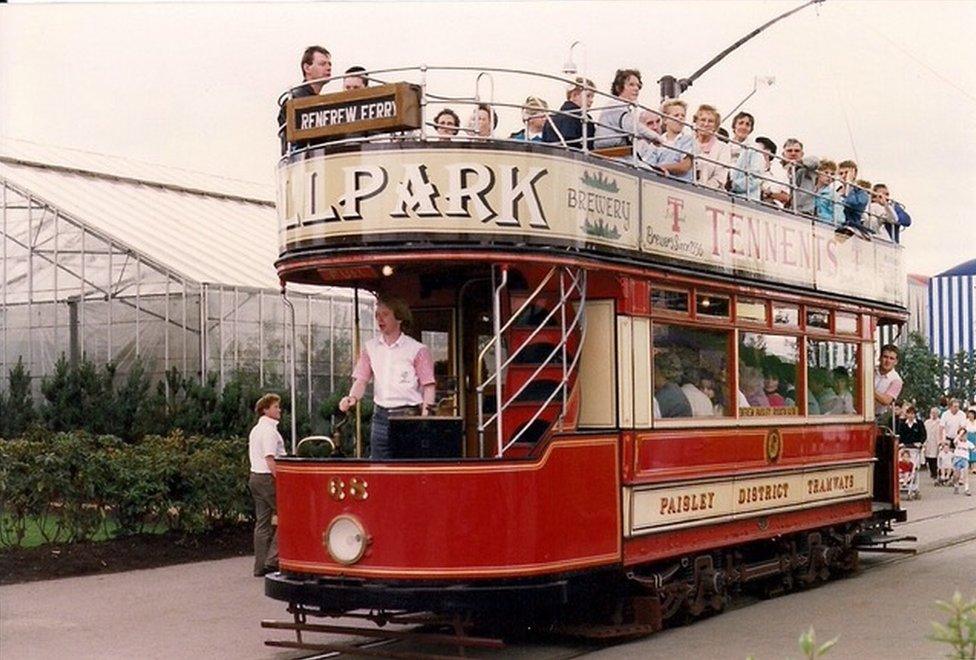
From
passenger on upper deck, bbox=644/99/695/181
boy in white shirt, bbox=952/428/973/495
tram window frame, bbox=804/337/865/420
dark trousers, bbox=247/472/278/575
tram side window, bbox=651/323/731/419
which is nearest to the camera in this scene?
tram side window, bbox=651/323/731/419

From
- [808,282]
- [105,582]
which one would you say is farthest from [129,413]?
[808,282]

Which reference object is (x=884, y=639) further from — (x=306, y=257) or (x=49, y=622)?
(x=49, y=622)

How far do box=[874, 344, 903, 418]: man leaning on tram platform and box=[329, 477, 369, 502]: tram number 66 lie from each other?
26.9ft

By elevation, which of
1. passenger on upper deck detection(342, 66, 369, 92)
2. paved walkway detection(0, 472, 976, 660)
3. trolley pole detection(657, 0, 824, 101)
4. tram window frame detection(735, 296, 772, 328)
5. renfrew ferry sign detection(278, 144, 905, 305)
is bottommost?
paved walkway detection(0, 472, 976, 660)

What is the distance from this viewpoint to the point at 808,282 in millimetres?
14172

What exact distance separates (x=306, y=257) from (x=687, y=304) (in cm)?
326

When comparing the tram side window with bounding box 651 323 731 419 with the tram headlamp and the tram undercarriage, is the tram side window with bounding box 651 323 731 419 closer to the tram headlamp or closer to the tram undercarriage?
the tram undercarriage

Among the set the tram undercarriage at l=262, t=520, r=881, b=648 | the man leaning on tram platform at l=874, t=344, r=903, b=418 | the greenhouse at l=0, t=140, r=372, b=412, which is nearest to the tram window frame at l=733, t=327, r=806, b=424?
the tram undercarriage at l=262, t=520, r=881, b=648

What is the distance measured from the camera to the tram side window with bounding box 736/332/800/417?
12.6 meters

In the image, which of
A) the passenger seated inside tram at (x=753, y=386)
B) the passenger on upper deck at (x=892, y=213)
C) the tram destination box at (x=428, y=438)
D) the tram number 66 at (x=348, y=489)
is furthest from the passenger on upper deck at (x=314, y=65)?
the passenger on upper deck at (x=892, y=213)

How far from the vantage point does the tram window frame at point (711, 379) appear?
11.2 meters

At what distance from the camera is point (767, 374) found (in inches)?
513

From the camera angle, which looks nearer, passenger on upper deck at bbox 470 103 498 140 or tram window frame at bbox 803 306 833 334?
passenger on upper deck at bbox 470 103 498 140

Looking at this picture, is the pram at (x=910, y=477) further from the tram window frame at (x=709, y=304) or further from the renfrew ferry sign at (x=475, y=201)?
the renfrew ferry sign at (x=475, y=201)
